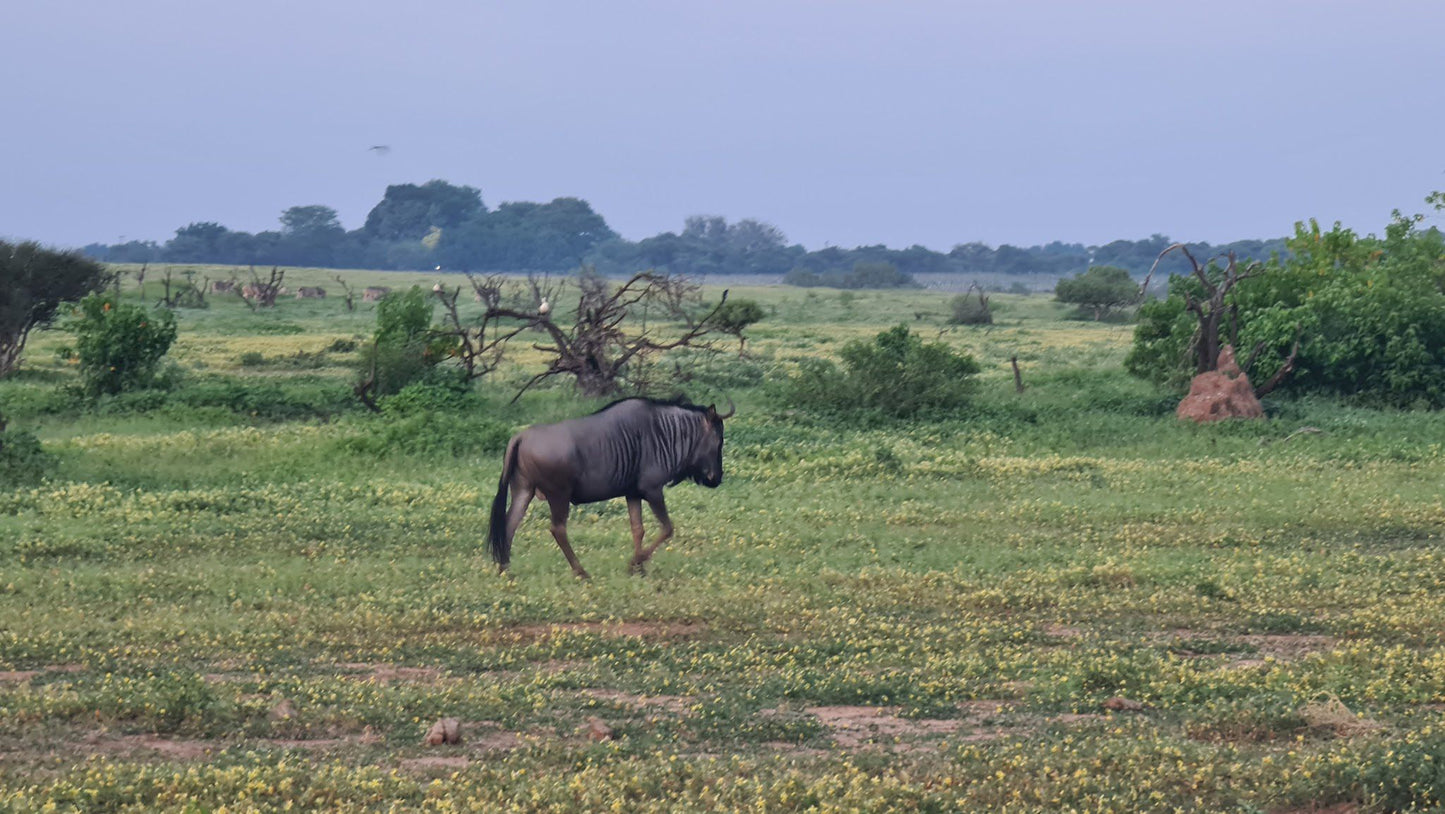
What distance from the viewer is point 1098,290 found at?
2640 inches

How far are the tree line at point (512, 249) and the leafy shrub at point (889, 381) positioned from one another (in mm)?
111234

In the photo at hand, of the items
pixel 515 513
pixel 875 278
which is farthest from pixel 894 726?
pixel 875 278

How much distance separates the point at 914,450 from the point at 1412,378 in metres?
10.6

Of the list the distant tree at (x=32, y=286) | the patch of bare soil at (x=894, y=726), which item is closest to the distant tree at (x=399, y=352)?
the distant tree at (x=32, y=286)

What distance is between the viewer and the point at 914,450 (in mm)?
Result: 21812

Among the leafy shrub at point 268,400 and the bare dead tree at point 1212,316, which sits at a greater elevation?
the bare dead tree at point 1212,316

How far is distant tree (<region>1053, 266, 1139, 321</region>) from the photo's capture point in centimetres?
6588

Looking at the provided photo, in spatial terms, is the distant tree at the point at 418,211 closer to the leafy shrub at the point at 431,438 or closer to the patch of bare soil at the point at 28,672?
the leafy shrub at the point at 431,438

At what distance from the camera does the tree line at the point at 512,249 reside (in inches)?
5463

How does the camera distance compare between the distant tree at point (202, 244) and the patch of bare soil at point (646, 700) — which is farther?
the distant tree at point (202, 244)

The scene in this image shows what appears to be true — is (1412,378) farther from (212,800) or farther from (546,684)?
(212,800)

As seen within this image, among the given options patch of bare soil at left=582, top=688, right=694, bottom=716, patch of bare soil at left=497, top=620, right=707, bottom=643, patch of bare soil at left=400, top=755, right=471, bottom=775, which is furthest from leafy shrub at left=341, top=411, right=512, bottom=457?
patch of bare soil at left=400, top=755, right=471, bottom=775

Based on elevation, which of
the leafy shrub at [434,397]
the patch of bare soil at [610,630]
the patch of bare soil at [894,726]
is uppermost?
the leafy shrub at [434,397]

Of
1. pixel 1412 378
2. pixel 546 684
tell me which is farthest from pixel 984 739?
pixel 1412 378
